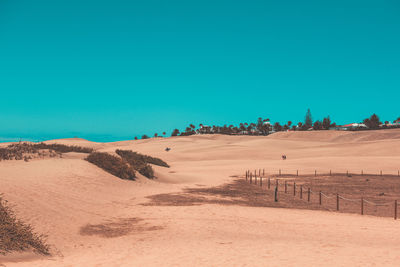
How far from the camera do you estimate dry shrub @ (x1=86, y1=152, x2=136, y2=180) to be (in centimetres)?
2700

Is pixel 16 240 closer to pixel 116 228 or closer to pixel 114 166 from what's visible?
pixel 116 228

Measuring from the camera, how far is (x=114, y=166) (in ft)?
89.3

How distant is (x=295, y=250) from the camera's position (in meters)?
10.6

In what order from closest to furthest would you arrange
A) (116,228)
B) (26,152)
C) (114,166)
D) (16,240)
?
1. (16,240)
2. (116,228)
3. (114,166)
4. (26,152)

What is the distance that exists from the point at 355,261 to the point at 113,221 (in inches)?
395

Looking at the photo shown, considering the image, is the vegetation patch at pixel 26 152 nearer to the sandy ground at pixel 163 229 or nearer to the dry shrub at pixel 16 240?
the sandy ground at pixel 163 229

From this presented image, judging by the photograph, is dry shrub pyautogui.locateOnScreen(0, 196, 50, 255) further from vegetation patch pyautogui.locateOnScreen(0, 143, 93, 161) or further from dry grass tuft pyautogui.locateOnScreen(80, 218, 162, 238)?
vegetation patch pyautogui.locateOnScreen(0, 143, 93, 161)

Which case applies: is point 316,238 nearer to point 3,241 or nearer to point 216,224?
point 216,224

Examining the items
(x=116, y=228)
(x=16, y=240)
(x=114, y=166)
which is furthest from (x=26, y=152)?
(x=16, y=240)

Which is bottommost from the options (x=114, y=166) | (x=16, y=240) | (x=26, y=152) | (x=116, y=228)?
(x=116, y=228)

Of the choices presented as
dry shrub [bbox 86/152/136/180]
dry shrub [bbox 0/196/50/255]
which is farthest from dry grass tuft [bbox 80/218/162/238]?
dry shrub [bbox 86/152/136/180]

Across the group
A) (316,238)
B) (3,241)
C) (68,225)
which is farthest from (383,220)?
(3,241)

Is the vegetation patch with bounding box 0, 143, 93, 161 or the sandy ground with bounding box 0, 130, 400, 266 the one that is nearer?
the sandy ground with bounding box 0, 130, 400, 266

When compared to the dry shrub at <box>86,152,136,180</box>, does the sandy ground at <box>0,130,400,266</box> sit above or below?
below
